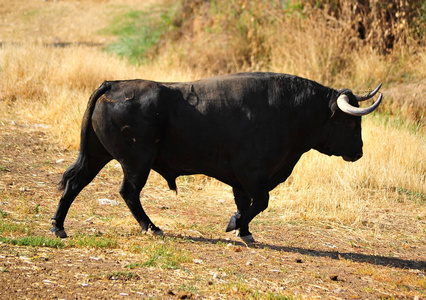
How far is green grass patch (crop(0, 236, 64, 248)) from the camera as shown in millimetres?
5648

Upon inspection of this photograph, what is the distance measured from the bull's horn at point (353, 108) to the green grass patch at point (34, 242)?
10.4 feet

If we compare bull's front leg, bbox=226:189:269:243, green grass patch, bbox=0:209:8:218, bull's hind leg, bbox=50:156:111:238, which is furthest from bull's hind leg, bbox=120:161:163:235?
green grass patch, bbox=0:209:8:218

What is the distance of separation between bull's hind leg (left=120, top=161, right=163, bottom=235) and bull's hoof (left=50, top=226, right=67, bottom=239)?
2.29 ft

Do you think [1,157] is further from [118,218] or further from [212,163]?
[212,163]

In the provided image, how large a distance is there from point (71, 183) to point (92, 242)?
31.0 inches

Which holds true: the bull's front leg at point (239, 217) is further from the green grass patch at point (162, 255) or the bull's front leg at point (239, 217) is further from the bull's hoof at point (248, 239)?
the green grass patch at point (162, 255)

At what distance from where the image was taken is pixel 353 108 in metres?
6.33

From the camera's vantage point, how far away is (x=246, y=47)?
1670 centimetres

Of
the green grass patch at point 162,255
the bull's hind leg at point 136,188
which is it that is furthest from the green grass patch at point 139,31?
the green grass patch at point 162,255

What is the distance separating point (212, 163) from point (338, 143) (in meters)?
1.48

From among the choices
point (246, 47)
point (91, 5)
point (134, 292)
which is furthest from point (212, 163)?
point (91, 5)

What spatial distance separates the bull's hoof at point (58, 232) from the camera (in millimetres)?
6098

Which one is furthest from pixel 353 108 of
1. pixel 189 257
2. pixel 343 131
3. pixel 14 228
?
pixel 14 228

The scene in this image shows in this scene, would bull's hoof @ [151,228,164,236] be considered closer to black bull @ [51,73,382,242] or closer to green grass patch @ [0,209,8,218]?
black bull @ [51,73,382,242]
